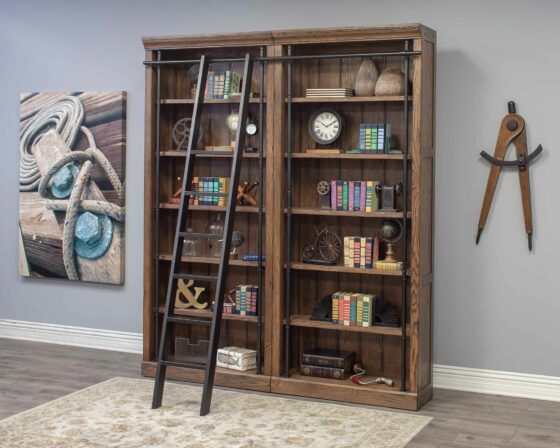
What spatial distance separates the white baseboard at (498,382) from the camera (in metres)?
5.39

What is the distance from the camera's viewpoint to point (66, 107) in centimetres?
669

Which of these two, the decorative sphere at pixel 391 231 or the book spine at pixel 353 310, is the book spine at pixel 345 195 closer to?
the decorative sphere at pixel 391 231

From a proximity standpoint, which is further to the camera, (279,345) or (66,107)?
(66,107)

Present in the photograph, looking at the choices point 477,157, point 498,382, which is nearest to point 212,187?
point 477,157

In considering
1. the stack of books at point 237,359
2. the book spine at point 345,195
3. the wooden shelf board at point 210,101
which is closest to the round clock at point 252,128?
the wooden shelf board at point 210,101

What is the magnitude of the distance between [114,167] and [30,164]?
2.62 feet

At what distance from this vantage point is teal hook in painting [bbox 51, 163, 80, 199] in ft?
21.9

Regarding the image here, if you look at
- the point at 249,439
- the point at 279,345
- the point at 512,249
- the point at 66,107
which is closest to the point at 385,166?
the point at 512,249

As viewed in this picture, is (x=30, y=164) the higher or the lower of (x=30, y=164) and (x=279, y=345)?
the higher

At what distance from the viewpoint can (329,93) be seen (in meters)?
5.43

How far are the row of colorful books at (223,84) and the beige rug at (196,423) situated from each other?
6.39 feet

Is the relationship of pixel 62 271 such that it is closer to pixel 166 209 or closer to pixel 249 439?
pixel 166 209

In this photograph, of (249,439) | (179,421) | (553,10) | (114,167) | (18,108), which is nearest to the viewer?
(249,439)

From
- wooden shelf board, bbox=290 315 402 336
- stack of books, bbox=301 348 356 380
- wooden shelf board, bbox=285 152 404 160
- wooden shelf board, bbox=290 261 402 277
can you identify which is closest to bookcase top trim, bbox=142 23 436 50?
wooden shelf board, bbox=285 152 404 160
